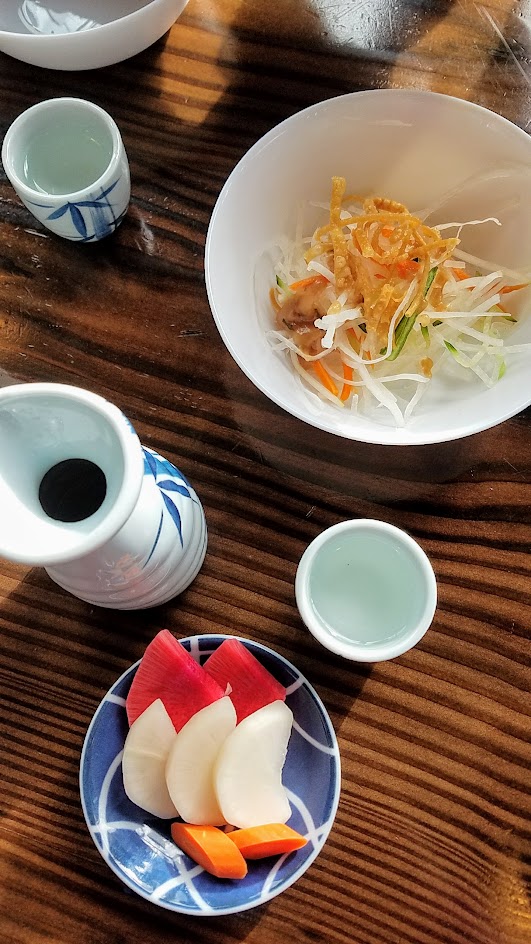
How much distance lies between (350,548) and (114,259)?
0.58m

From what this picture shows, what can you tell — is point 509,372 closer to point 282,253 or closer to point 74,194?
point 282,253

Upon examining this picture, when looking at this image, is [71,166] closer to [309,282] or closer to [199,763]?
[309,282]

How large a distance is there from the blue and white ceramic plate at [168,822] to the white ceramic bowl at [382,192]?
37cm

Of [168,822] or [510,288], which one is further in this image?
[510,288]

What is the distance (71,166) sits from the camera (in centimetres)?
115

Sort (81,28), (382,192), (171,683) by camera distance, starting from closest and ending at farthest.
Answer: (171,683)
(382,192)
(81,28)

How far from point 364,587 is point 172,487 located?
0.98ft

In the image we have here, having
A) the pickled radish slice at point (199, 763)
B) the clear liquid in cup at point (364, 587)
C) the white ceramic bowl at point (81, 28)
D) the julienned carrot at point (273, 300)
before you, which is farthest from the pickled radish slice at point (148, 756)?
the white ceramic bowl at point (81, 28)

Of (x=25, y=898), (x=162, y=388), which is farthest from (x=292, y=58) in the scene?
(x=25, y=898)

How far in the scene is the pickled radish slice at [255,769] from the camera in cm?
93

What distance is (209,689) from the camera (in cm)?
98

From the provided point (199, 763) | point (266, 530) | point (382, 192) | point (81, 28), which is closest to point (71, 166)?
point (81, 28)

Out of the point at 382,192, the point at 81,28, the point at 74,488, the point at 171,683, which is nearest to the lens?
the point at 74,488

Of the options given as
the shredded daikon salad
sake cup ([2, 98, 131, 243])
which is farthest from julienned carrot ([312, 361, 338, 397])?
sake cup ([2, 98, 131, 243])
